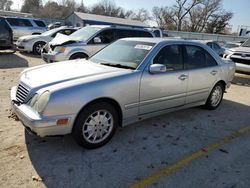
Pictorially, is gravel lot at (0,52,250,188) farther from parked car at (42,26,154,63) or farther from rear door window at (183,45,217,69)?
parked car at (42,26,154,63)

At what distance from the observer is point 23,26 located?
17.9 meters

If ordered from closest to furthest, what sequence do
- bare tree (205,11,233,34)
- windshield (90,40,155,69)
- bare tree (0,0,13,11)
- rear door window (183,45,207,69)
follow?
windshield (90,40,155,69)
rear door window (183,45,207,69)
bare tree (205,11,233,34)
bare tree (0,0,13,11)

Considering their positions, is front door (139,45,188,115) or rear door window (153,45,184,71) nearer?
front door (139,45,188,115)

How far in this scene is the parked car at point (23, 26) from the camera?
17609 mm

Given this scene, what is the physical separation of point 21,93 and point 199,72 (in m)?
3.37

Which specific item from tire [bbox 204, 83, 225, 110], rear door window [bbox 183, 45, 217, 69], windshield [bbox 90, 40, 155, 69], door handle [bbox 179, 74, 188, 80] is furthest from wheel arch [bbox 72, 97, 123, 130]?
tire [bbox 204, 83, 225, 110]

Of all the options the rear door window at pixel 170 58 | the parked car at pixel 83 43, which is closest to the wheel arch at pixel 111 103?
the rear door window at pixel 170 58

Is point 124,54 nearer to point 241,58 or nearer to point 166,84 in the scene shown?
point 166,84

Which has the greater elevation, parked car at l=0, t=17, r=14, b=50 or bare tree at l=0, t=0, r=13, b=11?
bare tree at l=0, t=0, r=13, b=11

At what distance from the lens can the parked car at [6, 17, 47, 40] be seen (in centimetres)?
1761

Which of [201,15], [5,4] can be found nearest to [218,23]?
[201,15]

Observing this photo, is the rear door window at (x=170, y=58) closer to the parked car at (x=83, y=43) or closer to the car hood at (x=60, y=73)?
the car hood at (x=60, y=73)

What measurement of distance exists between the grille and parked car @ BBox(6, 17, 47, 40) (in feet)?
50.0

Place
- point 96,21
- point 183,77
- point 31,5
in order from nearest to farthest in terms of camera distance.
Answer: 1. point 183,77
2. point 96,21
3. point 31,5
